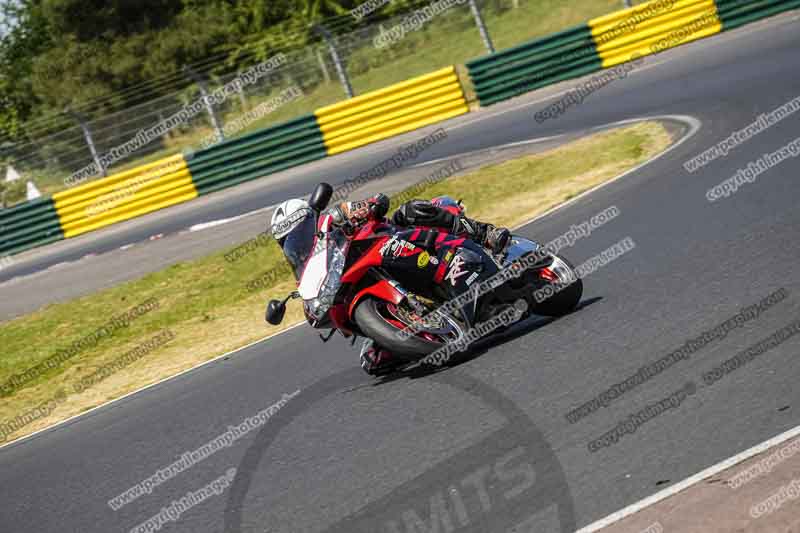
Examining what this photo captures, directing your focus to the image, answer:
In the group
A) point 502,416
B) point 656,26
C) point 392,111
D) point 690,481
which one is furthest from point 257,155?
point 690,481

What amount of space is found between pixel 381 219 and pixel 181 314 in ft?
23.4

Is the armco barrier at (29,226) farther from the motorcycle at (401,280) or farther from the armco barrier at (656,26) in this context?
the motorcycle at (401,280)

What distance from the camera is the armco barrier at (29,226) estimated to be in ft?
81.7

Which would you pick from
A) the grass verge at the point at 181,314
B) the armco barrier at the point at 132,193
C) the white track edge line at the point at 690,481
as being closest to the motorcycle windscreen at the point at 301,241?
the white track edge line at the point at 690,481

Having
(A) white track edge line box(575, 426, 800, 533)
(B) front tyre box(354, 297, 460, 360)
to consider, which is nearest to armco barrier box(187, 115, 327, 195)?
(B) front tyre box(354, 297, 460, 360)

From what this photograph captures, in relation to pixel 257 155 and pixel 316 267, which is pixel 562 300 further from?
pixel 257 155

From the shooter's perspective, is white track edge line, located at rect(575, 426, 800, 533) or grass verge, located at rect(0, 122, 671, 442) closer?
white track edge line, located at rect(575, 426, 800, 533)

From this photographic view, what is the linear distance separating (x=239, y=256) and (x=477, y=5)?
10439 millimetres

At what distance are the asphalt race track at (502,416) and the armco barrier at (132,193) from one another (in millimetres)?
14115

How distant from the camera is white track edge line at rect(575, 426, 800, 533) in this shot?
466 centimetres

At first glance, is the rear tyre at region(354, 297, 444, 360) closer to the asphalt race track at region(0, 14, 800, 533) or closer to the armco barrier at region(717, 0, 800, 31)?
the asphalt race track at region(0, 14, 800, 533)

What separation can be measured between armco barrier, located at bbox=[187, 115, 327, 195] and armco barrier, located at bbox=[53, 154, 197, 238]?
0.35 metres

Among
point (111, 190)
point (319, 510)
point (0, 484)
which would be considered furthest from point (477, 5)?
point (319, 510)

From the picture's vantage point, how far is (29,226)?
81.9 ft
